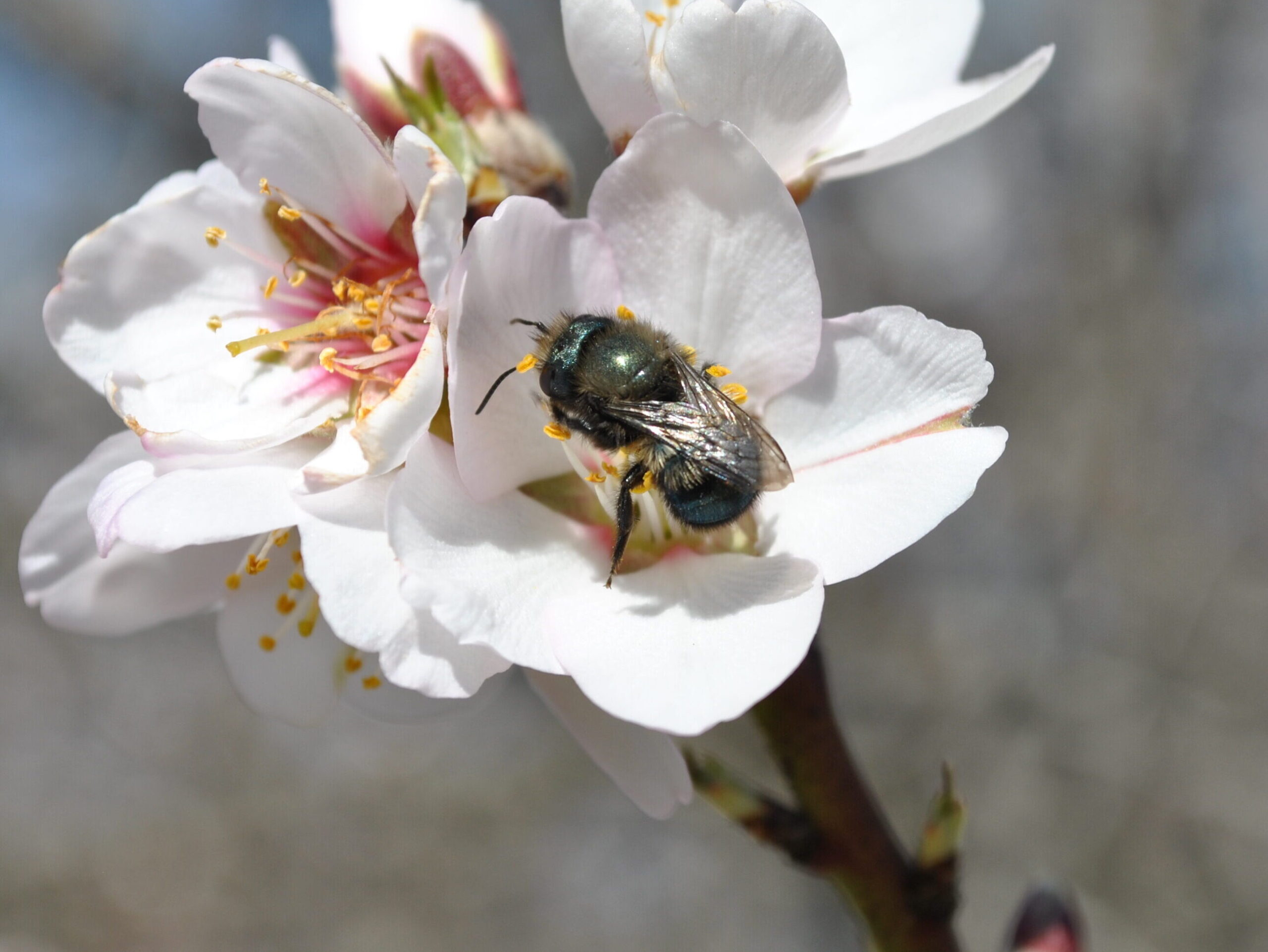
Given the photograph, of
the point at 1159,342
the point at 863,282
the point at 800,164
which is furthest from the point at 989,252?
the point at 800,164

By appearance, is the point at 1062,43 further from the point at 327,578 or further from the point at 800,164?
the point at 327,578

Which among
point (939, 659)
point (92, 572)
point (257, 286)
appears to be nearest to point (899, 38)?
point (257, 286)

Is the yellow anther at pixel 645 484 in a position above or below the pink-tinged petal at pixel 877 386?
below

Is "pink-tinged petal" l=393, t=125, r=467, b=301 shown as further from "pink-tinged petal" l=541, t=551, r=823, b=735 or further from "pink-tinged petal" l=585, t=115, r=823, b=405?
"pink-tinged petal" l=541, t=551, r=823, b=735

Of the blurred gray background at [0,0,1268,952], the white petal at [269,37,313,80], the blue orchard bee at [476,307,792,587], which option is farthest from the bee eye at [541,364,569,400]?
the blurred gray background at [0,0,1268,952]

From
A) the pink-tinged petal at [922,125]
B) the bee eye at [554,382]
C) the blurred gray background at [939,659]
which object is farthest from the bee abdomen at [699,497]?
the blurred gray background at [939,659]

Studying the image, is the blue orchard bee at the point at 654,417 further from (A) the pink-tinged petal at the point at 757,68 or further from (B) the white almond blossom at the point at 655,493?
(A) the pink-tinged petal at the point at 757,68
